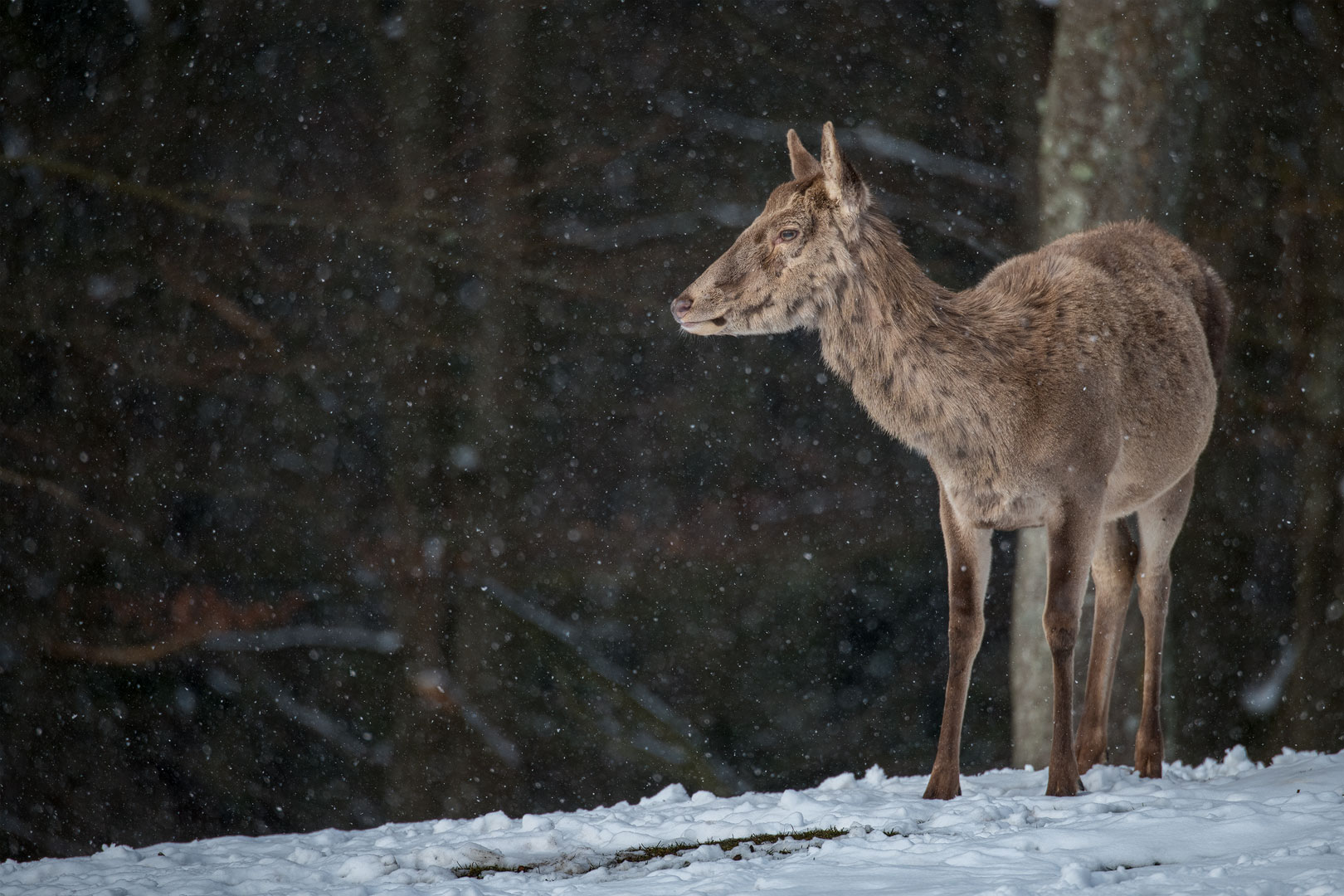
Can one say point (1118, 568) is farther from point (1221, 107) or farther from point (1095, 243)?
point (1221, 107)

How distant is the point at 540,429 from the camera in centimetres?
778

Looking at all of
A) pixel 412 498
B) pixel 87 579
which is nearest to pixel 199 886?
pixel 412 498

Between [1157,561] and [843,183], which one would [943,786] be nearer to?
[1157,561]

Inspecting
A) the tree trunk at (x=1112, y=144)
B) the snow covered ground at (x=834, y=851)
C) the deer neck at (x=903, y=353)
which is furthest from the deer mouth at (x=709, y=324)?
the tree trunk at (x=1112, y=144)

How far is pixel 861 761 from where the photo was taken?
294 inches

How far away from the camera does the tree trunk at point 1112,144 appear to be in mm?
6688

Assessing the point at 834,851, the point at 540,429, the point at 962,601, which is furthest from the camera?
the point at 540,429

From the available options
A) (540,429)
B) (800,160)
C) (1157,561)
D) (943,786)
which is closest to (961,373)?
(800,160)

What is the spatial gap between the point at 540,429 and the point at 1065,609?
433cm

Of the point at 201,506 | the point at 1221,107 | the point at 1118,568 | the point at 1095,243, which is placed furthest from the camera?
the point at 201,506

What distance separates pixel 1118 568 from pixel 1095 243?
1.49 meters

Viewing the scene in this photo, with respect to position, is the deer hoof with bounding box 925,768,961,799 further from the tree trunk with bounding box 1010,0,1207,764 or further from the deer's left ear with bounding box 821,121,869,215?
the tree trunk with bounding box 1010,0,1207,764

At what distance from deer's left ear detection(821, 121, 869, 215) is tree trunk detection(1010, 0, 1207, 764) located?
3.23 meters

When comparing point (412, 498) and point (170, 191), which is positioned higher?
point (170, 191)
